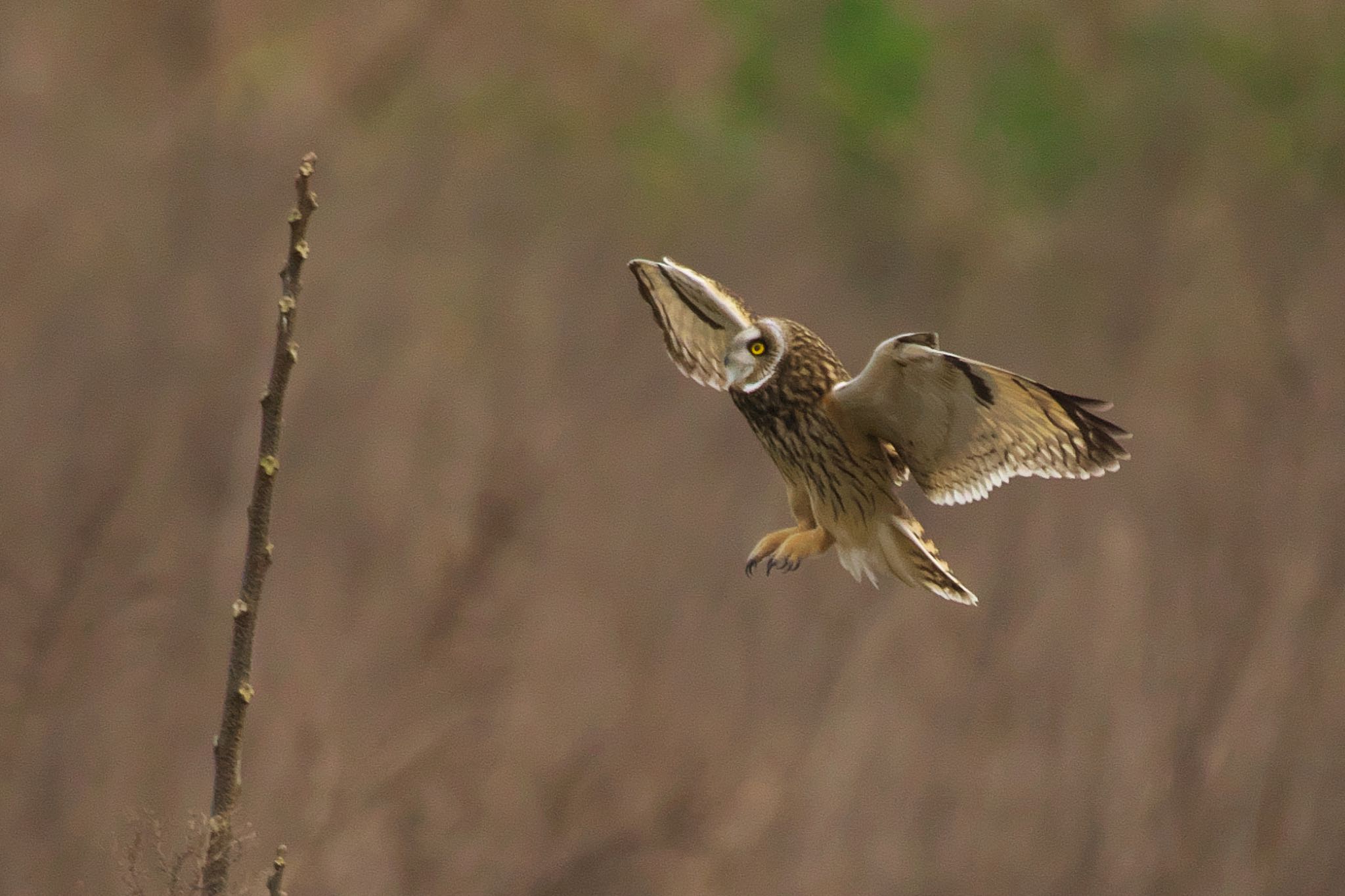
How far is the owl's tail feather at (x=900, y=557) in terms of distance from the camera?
107 centimetres

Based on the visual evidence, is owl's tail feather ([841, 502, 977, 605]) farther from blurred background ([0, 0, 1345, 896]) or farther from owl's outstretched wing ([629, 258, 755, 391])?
blurred background ([0, 0, 1345, 896])

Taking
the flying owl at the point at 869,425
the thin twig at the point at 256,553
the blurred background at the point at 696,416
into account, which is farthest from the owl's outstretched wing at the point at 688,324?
the blurred background at the point at 696,416

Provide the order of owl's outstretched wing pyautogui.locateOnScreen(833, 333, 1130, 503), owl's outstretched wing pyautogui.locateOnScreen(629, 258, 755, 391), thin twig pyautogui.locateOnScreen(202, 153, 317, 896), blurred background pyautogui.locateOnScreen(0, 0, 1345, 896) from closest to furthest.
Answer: thin twig pyautogui.locateOnScreen(202, 153, 317, 896) < owl's outstretched wing pyautogui.locateOnScreen(833, 333, 1130, 503) < owl's outstretched wing pyautogui.locateOnScreen(629, 258, 755, 391) < blurred background pyautogui.locateOnScreen(0, 0, 1345, 896)

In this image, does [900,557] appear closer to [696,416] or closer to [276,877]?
[276,877]

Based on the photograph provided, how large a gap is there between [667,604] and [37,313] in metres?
1.49

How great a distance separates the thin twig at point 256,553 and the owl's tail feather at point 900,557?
46cm

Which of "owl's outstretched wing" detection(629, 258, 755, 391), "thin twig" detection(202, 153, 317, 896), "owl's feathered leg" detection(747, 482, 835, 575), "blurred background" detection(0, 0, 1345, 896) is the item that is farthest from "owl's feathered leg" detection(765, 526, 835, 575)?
"blurred background" detection(0, 0, 1345, 896)

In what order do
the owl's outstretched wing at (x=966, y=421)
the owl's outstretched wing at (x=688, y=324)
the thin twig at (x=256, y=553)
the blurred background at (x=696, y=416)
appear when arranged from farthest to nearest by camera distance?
the blurred background at (x=696, y=416)
the owl's outstretched wing at (x=688, y=324)
the owl's outstretched wing at (x=966, y=421)
the thin twig at (x=256, y=553)

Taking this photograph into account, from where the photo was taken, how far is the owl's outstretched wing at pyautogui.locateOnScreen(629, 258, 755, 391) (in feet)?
3.57

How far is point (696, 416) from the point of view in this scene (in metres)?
3.13

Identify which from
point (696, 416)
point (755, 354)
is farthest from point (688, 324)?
point (696, 416)

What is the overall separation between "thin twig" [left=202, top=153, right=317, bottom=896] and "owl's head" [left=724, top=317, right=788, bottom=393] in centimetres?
32

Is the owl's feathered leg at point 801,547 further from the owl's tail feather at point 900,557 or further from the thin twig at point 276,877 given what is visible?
the thin twig at point 276,877

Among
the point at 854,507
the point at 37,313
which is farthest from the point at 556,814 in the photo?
the point at 854,507
